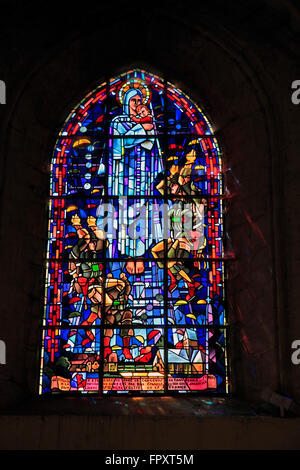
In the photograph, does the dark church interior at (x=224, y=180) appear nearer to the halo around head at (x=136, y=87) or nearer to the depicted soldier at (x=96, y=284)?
the halo around head at (x=136, y=87)

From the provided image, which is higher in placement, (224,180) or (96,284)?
(224,180)

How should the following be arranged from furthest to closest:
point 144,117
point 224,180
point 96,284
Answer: point 144,117, point 224,180, point 96,284

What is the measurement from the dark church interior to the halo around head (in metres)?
0.17

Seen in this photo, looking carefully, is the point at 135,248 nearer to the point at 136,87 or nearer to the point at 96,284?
the point at 96,284

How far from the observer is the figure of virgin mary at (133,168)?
20.1ft

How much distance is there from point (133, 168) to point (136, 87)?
3.01 feet

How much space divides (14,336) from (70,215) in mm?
1290

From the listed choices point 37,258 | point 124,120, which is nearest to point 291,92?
point 124,120

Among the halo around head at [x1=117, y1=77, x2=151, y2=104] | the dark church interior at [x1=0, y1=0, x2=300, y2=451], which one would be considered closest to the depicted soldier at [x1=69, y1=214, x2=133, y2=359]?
the dark church interior at [x1=0, y1=0, x2=300, y2=451]

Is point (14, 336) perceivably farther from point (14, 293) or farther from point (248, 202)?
point (248, 202)

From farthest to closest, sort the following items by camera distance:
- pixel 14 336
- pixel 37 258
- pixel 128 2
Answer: pixel 128 2, pixel 37 258, pixel 14 336

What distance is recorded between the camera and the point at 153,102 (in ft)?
21.8

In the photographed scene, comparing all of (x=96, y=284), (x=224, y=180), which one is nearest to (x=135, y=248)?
(x=96, y=284)

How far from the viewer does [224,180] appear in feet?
20.5
